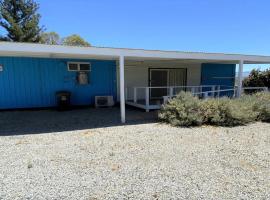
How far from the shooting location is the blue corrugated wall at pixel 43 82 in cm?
838

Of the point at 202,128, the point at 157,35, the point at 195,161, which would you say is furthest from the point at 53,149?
the point at 157,35

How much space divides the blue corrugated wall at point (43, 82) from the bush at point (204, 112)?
441 cm

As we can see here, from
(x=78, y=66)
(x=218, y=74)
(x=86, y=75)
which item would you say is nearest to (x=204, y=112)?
(x=86, y=75)

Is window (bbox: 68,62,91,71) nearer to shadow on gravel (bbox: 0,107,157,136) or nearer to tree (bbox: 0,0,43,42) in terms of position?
shadow on gravel (bbox: 0,107,157,136)

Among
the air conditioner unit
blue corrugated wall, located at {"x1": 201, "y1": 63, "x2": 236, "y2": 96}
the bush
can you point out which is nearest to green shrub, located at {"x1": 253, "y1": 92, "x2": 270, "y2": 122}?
the bush

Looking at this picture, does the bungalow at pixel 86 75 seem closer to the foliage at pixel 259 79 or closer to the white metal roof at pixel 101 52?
the white metal roof at pixel 101 52

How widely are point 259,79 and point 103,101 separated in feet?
37.3

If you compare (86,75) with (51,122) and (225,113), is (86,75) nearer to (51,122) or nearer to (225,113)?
(51,122)

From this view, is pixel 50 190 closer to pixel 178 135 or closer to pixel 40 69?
pixel 178 135

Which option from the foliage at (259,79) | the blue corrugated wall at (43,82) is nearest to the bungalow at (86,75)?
the blue corrugated wall at (43,82)

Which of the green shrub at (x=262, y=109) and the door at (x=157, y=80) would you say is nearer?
the green shrub at (x=262, y=109)

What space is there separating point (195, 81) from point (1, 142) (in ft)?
34.4

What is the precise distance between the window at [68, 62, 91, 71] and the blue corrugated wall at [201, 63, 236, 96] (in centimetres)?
703

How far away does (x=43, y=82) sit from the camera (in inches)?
349
